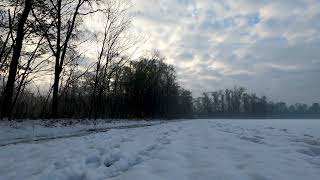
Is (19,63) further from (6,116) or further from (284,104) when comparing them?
(284,104)

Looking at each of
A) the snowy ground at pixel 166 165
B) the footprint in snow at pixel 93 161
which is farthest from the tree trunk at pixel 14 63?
the footprint in snow at pixel 93 161

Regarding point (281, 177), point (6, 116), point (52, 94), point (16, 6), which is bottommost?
point (281, 177)

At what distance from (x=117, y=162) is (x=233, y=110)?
134 meters

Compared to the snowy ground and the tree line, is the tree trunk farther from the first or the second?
the tree line

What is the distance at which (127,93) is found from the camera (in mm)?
67625

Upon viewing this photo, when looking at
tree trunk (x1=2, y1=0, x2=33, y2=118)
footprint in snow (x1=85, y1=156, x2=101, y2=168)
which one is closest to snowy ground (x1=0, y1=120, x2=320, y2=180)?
footprint in snow (x1=85, y1=156, x2=101, y2=168)

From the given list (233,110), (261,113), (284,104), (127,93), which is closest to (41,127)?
(127,93)

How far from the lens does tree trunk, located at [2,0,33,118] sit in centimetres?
1853

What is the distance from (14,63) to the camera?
19125 millimetres

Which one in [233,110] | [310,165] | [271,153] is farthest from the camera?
[233,110]

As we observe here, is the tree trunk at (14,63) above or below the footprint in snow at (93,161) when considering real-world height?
above

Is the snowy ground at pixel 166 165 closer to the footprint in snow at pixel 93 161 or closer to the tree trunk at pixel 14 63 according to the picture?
the footprint in snow at pixel 93 161

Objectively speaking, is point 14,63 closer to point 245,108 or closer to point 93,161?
point 93,161

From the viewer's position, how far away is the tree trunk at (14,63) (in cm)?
1853
